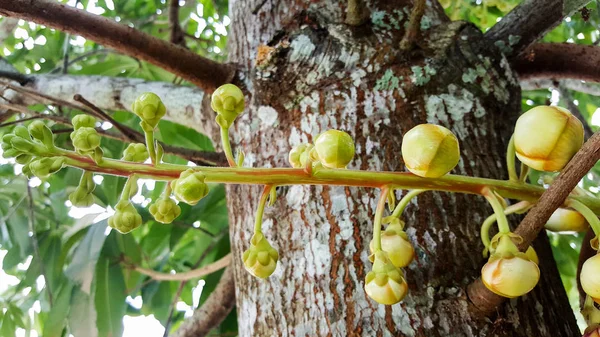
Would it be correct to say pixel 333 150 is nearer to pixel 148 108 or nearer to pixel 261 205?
pixel 261 205

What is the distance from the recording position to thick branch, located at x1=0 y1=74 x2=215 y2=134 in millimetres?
1726

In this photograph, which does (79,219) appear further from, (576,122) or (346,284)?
(576,122)

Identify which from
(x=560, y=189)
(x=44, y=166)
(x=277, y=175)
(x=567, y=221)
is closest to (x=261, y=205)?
(x=277, y=175)

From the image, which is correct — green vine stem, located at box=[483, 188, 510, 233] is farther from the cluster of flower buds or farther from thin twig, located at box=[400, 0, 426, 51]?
thin twig, located at box=[400, 0, 426, 51]

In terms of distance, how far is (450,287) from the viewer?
3.29 feet

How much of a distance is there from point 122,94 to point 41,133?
1.13m

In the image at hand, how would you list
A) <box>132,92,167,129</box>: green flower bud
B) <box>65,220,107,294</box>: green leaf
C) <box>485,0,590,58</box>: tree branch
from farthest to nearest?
1. <box>65,220,107,294</box>: green leaf
2. <box>485,0,590,58</box>: tree branch
3. <box>132,92,167,129</box>: green flower bud

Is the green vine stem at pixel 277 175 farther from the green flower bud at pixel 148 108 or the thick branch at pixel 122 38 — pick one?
the thick branch at pixel 122 38

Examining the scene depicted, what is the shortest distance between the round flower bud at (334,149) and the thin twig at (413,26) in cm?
49

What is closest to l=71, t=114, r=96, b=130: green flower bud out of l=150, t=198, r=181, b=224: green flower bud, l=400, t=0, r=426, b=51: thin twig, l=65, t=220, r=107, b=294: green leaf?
l=150, t=198, r=181, b=224: green flower bud

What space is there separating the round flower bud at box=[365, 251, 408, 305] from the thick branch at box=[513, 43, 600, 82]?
3.04ft

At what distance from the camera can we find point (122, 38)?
4.30 ft

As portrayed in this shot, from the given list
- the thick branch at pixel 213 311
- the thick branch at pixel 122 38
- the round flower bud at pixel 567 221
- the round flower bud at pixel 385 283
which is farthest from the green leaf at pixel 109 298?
the round flower bud at pixel 567 221

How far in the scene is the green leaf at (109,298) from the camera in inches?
66.7
